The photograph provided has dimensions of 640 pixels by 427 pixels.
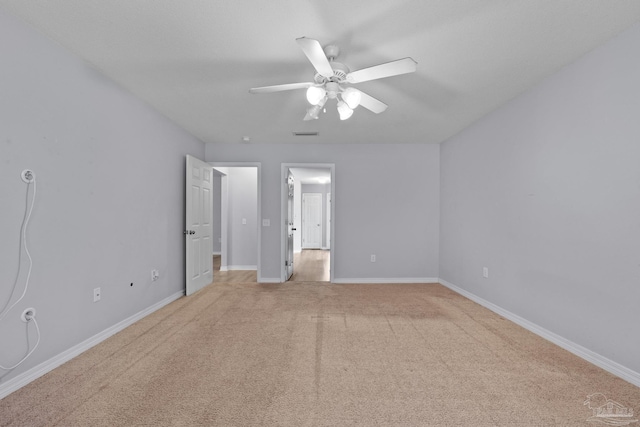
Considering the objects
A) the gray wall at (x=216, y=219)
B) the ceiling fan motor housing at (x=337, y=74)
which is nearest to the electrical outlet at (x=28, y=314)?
the ceiling fan motor housing at (x=337, y=74)

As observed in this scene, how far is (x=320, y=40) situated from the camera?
1989mm

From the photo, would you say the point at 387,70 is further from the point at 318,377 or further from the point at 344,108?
the point at 318,377

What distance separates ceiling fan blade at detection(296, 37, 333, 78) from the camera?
1528mm

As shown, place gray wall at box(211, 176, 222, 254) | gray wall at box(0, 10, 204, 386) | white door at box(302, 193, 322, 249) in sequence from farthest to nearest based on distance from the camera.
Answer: white door at box(302, 193, 322, 249), gray wall at box(211, 176, 222, 254), gray wall at box(0, 10, 204, 386)

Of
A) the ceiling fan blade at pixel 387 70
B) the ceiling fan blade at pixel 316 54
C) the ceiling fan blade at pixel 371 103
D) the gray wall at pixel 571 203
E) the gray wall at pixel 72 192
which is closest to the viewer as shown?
the ceiling fan blade at pixel 316 54

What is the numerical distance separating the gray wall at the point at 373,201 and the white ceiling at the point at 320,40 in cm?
163

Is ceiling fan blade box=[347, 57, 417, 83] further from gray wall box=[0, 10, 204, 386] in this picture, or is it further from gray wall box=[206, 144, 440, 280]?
gray wall box=[206, 144, 440, 280]

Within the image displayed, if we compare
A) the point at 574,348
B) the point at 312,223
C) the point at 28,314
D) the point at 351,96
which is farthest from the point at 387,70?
the point at 312,223

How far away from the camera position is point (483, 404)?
1.64 metres

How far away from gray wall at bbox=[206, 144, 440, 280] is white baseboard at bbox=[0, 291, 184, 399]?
2.19 metres

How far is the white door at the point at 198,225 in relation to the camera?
391 cm

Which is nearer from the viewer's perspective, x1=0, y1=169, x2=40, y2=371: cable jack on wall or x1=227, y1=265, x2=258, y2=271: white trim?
x1=0, y1=169, x2=40, y2=371: cable jack on wall

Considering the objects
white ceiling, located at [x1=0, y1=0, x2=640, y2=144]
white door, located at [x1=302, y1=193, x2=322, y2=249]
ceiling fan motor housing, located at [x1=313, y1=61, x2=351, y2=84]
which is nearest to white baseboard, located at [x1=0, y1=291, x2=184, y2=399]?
white ceiling, located at [x1=0, y1=0, x2=640, y2=144]

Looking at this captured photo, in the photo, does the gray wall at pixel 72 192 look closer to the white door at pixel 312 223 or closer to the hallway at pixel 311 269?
the hallway at pixel 311 269
